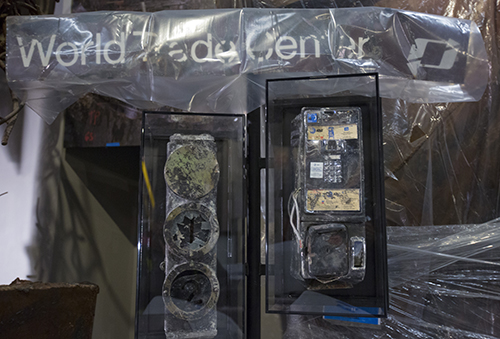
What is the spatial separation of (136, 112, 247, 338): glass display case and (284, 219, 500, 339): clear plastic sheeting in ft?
1.97

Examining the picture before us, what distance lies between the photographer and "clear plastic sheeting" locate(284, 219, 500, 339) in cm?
146

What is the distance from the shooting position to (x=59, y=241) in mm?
1928

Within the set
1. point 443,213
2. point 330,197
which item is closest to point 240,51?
point 330,197

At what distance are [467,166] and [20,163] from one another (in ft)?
6.70

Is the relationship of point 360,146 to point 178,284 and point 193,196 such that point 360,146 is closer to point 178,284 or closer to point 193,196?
point 193,196

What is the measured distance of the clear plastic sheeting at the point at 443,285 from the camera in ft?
4.78

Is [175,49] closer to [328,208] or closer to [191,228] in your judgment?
[191,228]

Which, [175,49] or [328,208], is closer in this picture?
[328,208]

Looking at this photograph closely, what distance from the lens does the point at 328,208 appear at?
1208 millimetres

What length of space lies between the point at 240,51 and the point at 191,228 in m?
0.66

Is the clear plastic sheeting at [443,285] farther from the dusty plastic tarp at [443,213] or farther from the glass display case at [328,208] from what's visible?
the glass display case at [328,208]

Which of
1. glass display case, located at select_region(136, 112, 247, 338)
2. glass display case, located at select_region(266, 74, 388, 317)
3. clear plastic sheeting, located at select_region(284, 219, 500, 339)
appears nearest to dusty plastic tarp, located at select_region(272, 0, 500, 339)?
clear plastic sheeting, located at select_region(284, 219, 500, 339)

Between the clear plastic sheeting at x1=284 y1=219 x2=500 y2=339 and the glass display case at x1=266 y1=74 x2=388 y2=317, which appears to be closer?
the glass display case at x1=266 y1=74 x2=388 y2=317

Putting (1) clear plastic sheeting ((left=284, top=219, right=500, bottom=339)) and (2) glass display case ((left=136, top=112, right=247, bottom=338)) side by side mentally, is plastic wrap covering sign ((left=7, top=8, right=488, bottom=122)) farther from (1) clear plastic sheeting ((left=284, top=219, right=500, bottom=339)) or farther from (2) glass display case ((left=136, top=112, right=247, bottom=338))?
(1) clear plastic sheeting ((left=284, top=219, right=500, bottom=339))
